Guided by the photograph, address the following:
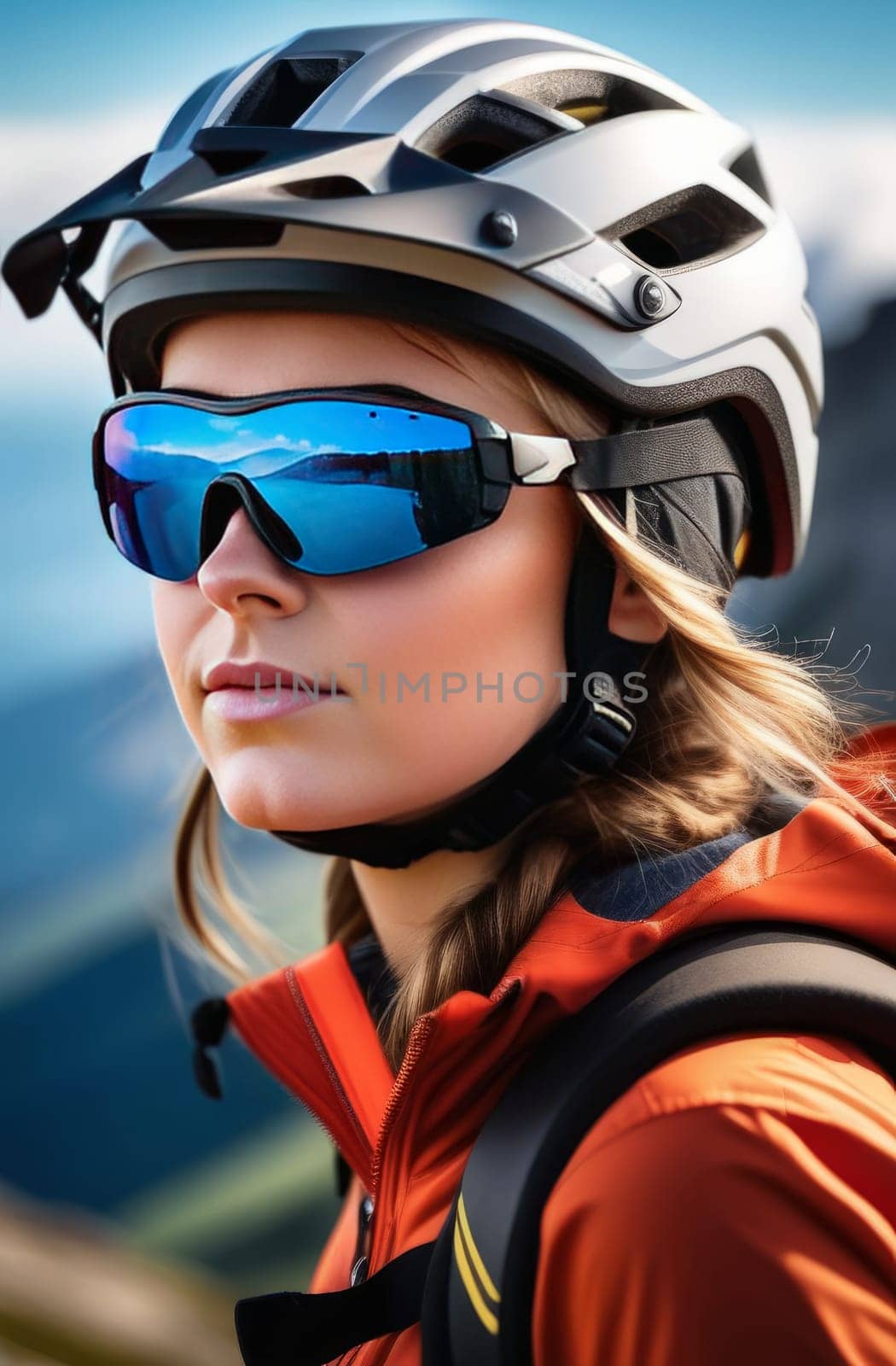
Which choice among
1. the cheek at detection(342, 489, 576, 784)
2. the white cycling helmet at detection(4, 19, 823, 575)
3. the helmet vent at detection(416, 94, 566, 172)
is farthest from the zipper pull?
the helmet vent at detection(416, 94, 566, 172)

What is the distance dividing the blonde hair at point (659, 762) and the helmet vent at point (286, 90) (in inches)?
17.0

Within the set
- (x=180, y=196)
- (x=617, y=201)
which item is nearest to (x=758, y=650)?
(x=617, y=201)

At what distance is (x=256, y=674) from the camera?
1323 millimetres

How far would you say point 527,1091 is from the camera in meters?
1.11

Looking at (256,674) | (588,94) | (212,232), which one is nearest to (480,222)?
(212,232)

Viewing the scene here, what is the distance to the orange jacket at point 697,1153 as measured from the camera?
896 millimetres

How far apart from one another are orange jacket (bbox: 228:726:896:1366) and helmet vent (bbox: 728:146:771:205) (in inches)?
40.0

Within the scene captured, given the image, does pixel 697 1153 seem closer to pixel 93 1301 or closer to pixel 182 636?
A: pixel 182 636

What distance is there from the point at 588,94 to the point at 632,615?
2.34 ft

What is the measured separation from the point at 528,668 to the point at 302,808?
30 cm

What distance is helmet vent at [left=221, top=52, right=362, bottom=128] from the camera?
148cm

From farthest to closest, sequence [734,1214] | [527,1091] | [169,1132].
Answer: [169,1132] < [527,1091] < [734,1214]

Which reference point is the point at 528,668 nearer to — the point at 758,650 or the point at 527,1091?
the point at 758,650

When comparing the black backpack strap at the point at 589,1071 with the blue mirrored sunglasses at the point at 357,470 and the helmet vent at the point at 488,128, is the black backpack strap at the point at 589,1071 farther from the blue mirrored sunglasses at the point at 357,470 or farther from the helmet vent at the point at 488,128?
the helmet vent at the point at 488,128
